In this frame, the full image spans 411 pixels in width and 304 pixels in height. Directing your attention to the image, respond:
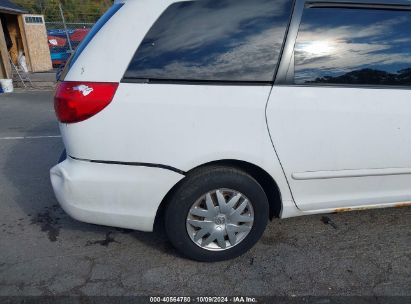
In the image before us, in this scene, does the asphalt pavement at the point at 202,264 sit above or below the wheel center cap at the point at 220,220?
below

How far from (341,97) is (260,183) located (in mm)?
793

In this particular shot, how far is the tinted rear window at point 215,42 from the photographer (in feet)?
6.42

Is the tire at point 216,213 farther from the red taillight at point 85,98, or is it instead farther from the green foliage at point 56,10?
the green foliage at point 56,10

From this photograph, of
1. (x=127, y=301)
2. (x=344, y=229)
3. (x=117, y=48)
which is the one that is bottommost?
(x=344, y=229)

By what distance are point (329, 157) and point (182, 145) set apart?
100 centimetres

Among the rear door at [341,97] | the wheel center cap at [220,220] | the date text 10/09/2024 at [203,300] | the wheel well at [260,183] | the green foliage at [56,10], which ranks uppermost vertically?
the green foliage at [56,10]

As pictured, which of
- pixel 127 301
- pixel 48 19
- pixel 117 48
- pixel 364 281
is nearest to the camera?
pixel 117 48

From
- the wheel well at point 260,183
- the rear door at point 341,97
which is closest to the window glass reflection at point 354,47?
the rear door at point 341,97

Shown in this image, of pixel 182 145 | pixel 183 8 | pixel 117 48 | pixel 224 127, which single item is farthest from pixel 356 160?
pixel 117 48

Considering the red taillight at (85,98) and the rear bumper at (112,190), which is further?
the rear bumper at (112,190)

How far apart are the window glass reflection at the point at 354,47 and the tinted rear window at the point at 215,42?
7.7 inches

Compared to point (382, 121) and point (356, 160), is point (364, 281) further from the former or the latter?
point (382, 121)

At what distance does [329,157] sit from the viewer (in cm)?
219

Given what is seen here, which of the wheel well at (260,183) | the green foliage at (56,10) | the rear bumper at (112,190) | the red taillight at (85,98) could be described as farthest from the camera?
the green foliage at (56,10)
